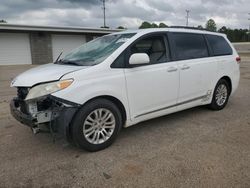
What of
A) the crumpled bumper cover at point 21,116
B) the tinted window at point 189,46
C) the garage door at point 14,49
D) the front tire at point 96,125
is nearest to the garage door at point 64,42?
the garage door at point 14,49

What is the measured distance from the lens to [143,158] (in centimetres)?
355

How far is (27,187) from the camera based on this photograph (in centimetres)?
293

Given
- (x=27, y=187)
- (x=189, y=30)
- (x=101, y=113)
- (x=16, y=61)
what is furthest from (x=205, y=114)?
(x=16, y=61)

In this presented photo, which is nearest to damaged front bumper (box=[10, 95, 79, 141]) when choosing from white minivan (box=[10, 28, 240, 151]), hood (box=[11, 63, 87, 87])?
white minivan (box=[10, 28, 240, 151])

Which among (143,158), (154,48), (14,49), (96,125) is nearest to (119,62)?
(154,48)

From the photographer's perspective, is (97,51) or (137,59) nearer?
(137,59)

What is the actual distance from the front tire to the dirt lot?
15 cm

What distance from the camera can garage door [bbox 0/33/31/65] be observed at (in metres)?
20.6

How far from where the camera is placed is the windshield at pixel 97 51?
158 inches

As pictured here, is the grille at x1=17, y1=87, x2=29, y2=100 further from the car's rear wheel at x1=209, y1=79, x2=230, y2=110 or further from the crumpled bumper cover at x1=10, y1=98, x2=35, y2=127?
the car's rear wheel at x1=209, y1=79, x2=230, y2=110

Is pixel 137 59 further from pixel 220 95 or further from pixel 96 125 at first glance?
pixel 220 95

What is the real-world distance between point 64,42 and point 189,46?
2022 cm

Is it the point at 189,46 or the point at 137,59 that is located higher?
the point at 189,46

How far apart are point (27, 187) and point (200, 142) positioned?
252 cm
